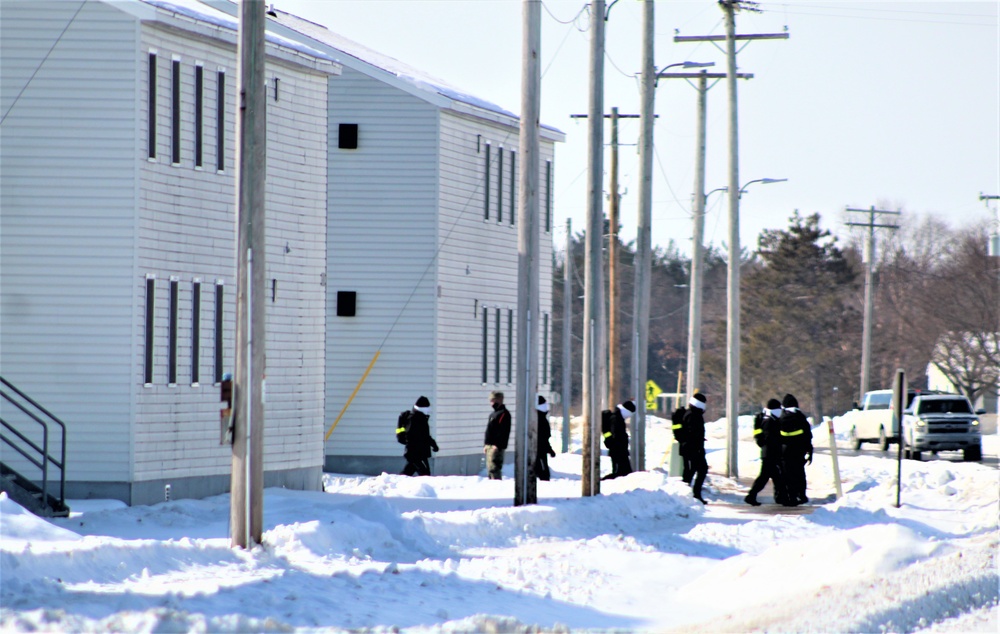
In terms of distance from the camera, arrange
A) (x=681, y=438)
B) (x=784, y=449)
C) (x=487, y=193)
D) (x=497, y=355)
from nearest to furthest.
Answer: (x=784, y=449) → (x=681, y=438) → (x=487, y=193) → (x=497, y=355)

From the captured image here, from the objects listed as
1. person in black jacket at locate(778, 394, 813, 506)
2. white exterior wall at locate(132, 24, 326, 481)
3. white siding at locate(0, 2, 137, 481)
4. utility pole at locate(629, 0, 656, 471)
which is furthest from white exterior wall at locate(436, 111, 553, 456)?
white siding at locate(0, 2, 137, 481)

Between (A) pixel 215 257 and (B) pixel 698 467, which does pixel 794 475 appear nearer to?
(B) pixel 698 467

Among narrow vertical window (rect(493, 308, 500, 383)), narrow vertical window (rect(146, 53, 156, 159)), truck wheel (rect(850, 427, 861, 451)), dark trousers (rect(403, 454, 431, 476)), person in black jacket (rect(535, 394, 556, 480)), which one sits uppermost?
narrow vertical window (rect(146, 53, 156, 159))

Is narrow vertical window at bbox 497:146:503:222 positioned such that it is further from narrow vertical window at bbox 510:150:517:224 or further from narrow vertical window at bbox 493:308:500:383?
narrow vertical window at bbox 493:308:500:383

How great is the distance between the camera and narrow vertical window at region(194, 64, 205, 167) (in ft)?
69.3

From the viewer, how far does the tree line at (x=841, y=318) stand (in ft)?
217

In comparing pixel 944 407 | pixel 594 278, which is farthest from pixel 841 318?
pixel 594 278

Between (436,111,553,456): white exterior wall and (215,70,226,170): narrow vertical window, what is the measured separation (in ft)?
30.1

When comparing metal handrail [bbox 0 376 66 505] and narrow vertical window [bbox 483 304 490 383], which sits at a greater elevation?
narrow vertical window [bbox 483 304 490 383]

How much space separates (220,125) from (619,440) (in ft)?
35.5

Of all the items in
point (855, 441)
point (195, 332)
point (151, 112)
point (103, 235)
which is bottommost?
point (855, 441)

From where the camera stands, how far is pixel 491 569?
47.2 feet

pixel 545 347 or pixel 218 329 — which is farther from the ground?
pixel 218 329

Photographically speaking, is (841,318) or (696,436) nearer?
(696,436)
